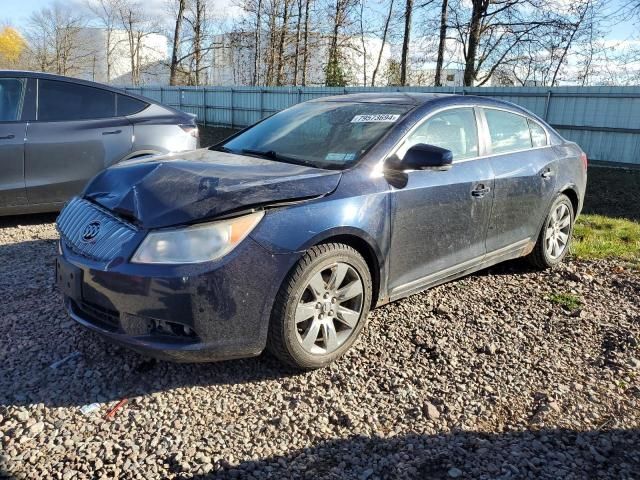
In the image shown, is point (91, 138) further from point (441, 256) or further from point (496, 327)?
point (496, 327)

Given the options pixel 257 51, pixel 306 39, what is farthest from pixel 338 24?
pixel 257 51

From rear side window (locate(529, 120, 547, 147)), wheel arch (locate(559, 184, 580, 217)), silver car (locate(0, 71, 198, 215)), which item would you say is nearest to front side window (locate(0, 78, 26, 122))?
silver car (locate(0, 71, 198, 215))

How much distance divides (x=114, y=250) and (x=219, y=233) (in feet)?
1.80

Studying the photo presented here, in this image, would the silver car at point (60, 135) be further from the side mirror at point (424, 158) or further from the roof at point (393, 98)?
the side mirror at point (424, 158)

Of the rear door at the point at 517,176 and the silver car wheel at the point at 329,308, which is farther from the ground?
the rear door at the point at 517,176

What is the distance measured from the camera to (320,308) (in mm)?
3125

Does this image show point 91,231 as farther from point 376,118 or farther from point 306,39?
point 306,39

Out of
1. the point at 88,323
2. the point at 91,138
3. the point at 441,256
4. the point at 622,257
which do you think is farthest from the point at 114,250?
the point at 622,257

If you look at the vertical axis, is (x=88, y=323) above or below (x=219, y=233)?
below

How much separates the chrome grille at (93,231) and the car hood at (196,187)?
0.07 metres

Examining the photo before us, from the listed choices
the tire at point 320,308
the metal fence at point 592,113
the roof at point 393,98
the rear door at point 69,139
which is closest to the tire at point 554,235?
the roof at point 393,98

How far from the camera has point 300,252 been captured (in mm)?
2932

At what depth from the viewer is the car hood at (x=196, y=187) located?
9.25ft

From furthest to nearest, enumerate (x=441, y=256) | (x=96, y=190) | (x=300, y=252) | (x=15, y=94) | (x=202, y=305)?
(x=15, y=94)
(x=441, y=256)
(x=96, y=190)
(x=300, y=252)
(x=202, y=305)
